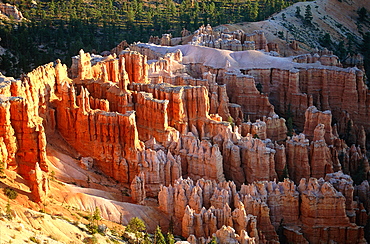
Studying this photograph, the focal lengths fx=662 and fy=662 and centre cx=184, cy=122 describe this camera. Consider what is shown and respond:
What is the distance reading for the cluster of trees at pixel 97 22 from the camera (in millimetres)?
90188

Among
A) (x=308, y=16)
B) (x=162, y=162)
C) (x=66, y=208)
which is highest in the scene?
(x=308, y=16)

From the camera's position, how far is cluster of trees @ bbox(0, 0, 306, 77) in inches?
3551

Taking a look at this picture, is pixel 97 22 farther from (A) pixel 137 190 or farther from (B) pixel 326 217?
(B) pixel 326 217

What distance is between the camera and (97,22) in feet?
366

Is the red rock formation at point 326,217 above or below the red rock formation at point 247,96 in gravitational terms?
below

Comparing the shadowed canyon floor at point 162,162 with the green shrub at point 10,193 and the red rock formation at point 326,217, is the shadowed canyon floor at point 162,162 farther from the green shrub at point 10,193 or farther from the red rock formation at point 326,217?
the green shrub at point 10,193

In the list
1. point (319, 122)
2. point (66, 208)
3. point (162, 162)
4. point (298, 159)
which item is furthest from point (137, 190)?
point (319, 122)

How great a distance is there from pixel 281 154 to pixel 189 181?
10634mm

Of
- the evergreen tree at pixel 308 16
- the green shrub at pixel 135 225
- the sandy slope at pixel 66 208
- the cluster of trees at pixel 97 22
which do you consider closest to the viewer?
the sandy slope at pixel 66 208

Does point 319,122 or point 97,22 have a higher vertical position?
point 97,22

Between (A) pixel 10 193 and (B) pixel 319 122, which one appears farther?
(B) pixel 319 122

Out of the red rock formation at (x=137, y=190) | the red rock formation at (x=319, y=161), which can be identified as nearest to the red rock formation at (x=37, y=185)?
the red rock formation at (x=137, y=190)

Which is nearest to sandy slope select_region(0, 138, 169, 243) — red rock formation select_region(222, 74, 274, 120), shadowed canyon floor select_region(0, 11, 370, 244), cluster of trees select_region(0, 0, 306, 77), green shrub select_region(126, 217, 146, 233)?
shadowed canyon floor select_region(0, 11, 370, 244)

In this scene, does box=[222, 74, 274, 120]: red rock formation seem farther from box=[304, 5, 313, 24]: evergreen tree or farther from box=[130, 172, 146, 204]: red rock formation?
box=[304, 5, 313, 24]: evergreen tree
